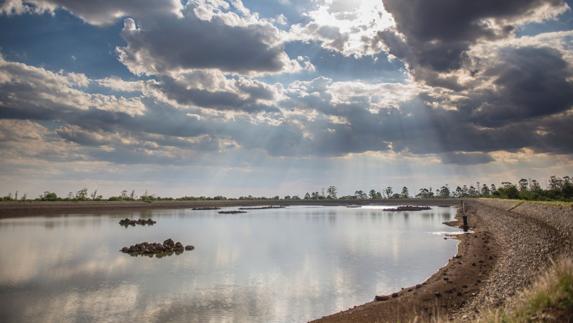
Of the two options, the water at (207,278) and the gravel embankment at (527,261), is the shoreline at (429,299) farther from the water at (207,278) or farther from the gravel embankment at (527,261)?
the water at (207,278)

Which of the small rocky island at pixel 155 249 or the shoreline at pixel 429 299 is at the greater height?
the small rocky island at pixel 155 249

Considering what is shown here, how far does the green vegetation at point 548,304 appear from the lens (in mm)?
11297

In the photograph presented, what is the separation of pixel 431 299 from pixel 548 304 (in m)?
12.4

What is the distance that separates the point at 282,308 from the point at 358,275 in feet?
36.6

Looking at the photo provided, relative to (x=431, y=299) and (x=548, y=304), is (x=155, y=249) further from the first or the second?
(x=548, y=304)

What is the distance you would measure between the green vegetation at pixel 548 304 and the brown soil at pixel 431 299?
171 inches

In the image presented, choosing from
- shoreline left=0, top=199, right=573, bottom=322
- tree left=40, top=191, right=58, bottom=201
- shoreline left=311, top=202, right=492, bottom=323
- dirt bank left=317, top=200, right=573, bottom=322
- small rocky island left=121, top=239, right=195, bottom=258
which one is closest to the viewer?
shoreline left=0, top=199, right=573, bottom=322

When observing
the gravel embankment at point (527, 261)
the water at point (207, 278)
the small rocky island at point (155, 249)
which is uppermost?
the gravel embankment at point (527, 261)

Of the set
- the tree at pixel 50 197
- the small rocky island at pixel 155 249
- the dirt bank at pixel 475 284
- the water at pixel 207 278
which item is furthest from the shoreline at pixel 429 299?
the tree at pixel 50 197

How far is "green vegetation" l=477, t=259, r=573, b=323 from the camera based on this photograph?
11.3 metres

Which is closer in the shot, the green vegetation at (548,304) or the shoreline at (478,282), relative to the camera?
the green vegetation at (548,304)

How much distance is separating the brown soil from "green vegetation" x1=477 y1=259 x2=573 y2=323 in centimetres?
433

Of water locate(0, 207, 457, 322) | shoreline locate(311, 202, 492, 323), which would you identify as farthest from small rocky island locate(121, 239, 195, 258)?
shoreline locate(311, 202, 492, 323)

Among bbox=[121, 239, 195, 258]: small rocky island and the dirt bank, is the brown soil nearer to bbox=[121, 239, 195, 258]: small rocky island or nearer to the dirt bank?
the dirt bank
